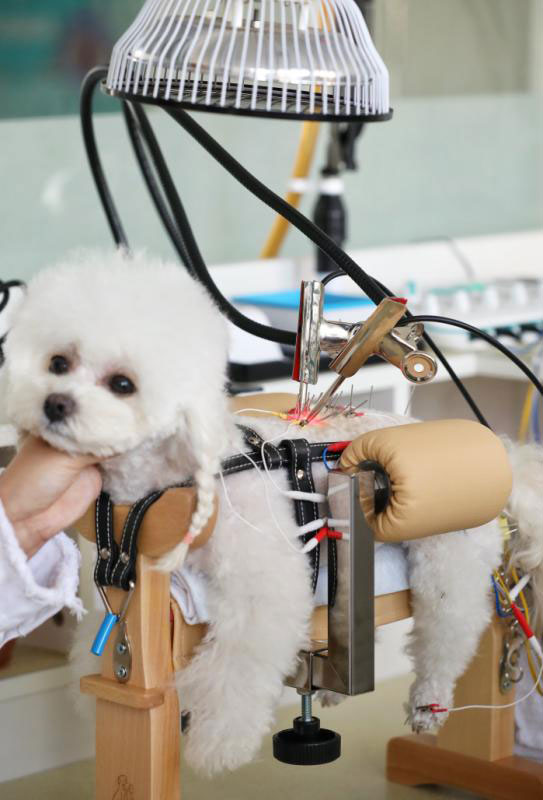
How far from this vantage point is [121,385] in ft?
3.45

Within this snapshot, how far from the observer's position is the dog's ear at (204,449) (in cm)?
107

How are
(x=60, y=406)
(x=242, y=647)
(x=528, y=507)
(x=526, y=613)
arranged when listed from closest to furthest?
(x=60, y=406) → (x=242, y=647) → (x=528, y=507) → (x=526, y=613)

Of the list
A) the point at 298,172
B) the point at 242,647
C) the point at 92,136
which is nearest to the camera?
the point at 242,647

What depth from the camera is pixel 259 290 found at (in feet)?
8.18

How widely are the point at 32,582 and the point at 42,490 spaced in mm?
83

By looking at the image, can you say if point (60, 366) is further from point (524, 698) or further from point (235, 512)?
point (524, 698)

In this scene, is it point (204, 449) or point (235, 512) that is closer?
point (204, 449)

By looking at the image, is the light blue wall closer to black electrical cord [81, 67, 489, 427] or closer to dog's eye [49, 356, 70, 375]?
black electrical cord [81, 67, 489, 427]

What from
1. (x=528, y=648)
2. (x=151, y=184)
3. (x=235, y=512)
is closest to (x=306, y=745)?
(x=235, y=512)

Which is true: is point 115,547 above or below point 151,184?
below

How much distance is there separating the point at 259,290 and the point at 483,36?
3.23ft

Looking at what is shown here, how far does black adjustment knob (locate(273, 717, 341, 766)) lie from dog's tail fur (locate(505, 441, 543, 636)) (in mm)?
334

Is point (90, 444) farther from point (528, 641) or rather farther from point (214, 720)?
point (528, 641)

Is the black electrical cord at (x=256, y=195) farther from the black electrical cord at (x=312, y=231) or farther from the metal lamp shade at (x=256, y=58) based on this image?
the metal lamp shade at (x=256, y=58)
